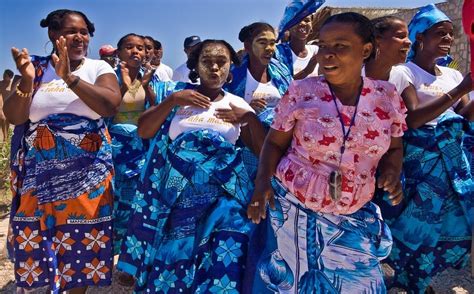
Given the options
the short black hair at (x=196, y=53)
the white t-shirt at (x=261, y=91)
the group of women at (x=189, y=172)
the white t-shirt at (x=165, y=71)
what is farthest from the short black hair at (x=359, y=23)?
the white t-shirt at (x=165, y=71)

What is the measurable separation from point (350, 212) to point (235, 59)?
5.55ft

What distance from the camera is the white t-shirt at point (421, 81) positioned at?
11.5 feet

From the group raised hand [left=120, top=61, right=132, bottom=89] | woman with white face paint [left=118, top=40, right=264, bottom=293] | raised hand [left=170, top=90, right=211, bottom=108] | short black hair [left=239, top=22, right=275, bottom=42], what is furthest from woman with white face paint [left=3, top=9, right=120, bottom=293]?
short black hair [left=239, top=22, right=275, bottom=42]

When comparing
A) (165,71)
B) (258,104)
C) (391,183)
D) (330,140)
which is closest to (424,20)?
(258,104)

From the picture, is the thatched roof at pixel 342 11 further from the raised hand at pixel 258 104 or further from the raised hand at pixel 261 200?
the raised hand at pixel 261 200

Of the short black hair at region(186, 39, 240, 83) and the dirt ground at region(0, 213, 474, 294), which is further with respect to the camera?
the dirt ground at region(0, 213, 474, 294)

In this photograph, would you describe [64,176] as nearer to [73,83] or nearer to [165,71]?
[73,83]

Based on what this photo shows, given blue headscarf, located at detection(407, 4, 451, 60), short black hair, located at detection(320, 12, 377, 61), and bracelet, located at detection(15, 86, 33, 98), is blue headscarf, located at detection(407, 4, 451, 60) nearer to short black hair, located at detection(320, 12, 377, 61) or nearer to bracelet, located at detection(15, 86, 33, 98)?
short black hair, located at detection(320, 12, 377, 61)

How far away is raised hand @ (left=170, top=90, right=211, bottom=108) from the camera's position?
11.2 feet

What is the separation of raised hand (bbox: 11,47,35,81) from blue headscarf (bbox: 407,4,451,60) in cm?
253

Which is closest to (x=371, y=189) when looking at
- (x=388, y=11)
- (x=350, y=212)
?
(x=350, y=212)

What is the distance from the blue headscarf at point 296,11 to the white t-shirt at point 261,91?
777 millimetres

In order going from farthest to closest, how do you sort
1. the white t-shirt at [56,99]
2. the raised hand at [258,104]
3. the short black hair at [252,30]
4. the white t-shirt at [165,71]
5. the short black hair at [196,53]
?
the white t-shirt at [165,71] → the short black hair at [252,30] → the raised hand at [258,104] → the short black hair at [196,53] → the white t-shirt at [56,99]

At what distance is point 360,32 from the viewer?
8.54ft
